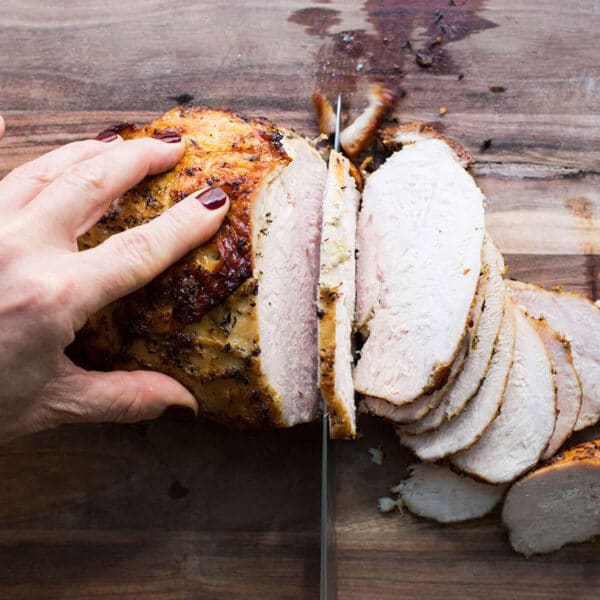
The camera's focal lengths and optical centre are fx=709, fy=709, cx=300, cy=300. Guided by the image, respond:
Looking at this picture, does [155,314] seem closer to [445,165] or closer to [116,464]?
[116,464]

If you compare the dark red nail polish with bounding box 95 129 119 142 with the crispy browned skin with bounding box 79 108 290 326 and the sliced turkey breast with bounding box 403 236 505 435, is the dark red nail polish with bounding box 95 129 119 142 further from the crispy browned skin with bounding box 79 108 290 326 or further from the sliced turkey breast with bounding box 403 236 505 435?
the sliced turkey breast with bounding box 403 236 505 435

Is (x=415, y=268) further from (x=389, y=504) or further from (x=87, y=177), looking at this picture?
(x=87, y=177)

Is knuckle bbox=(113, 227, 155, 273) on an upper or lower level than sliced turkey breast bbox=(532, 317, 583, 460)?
upper

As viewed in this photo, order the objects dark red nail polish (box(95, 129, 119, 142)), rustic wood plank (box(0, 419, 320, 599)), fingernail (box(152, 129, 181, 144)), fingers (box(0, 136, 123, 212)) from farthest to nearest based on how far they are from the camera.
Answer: rustic wood plank (box(0, 419, 320, 599))
dark red nail polish (box(95, 129, 119, 142))
fingernail (box(152, 129, 181, 144))
fingers (box(0, 136, 123, 212))

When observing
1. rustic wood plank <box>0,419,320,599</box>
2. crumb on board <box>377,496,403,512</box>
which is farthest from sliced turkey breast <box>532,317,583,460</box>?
rustic wood plank <box>0,419,320,599</box>

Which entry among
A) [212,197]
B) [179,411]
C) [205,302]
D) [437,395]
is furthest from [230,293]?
[437,395]

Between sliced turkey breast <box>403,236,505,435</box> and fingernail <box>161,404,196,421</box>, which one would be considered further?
sliced turkey breast <box>403,236,505,435</box>
